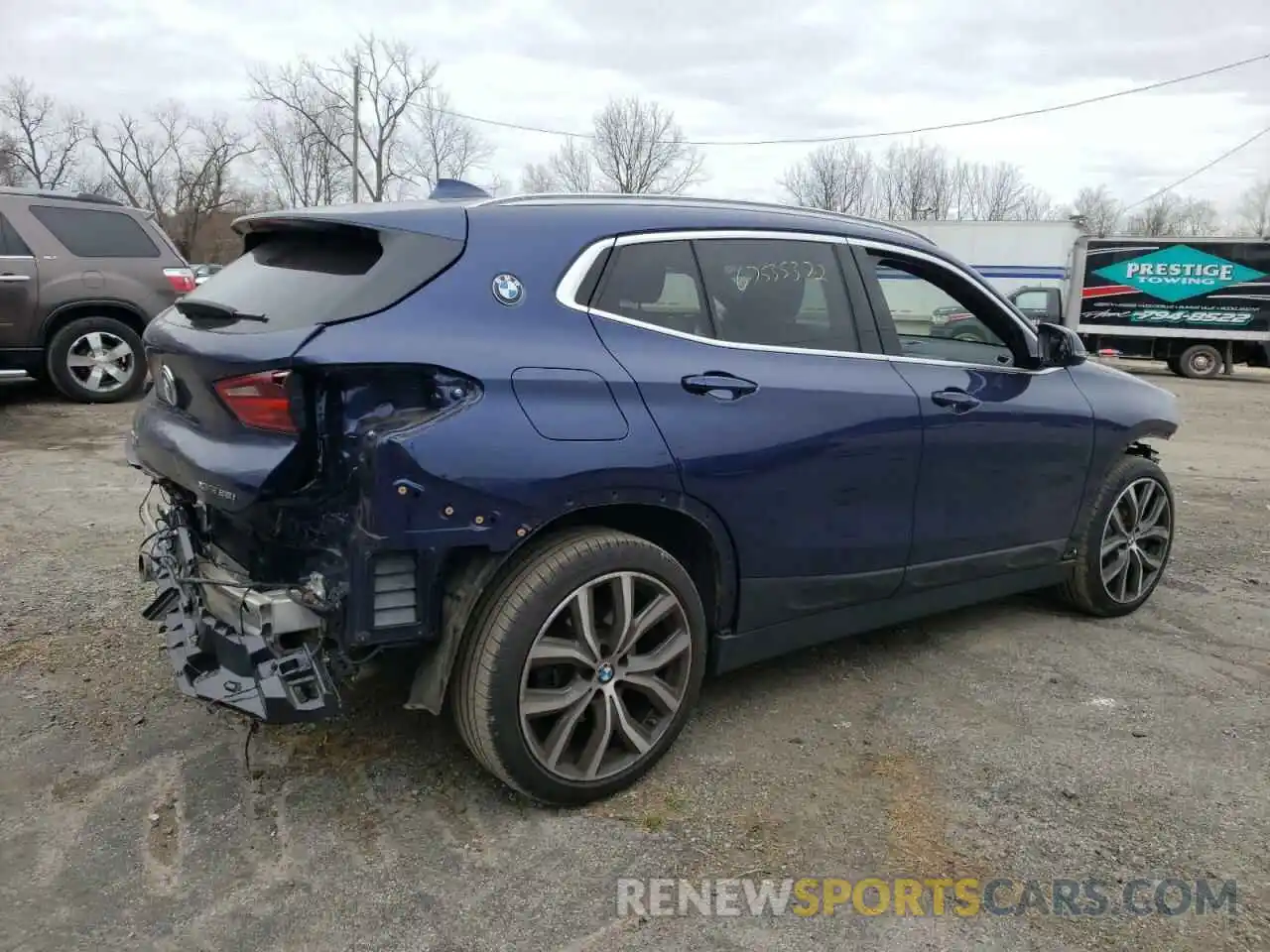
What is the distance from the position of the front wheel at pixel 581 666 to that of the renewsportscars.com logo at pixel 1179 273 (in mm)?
21320

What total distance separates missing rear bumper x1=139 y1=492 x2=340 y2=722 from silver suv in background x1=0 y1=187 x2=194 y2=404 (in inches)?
273

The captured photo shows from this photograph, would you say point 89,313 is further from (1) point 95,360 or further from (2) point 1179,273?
(2) point 1179,273

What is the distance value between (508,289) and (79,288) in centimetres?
813

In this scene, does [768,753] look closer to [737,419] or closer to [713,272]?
[737,419]

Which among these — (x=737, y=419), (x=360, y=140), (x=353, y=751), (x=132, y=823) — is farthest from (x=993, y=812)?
(x=360, y=140)

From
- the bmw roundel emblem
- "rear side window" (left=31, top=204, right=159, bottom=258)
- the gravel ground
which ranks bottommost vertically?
the gravel ground

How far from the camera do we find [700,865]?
2.65 meters

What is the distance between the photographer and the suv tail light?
9.70 meters

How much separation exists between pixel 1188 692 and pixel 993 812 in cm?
142

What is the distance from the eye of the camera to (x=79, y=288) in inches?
362

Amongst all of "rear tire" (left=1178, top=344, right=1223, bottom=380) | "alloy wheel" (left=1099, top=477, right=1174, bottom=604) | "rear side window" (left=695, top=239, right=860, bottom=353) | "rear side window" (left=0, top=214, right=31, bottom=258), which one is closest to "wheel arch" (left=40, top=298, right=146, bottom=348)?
"rear side window" (left=0, top=214, right=31, bottom=258)

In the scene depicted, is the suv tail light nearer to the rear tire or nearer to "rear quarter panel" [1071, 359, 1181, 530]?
"rear quarter panel" [1071, 359, 1181, 530]

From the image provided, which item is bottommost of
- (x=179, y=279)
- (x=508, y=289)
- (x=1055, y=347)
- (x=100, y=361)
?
(x=100, y=361)

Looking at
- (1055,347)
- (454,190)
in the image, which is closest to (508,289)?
(454,190)
